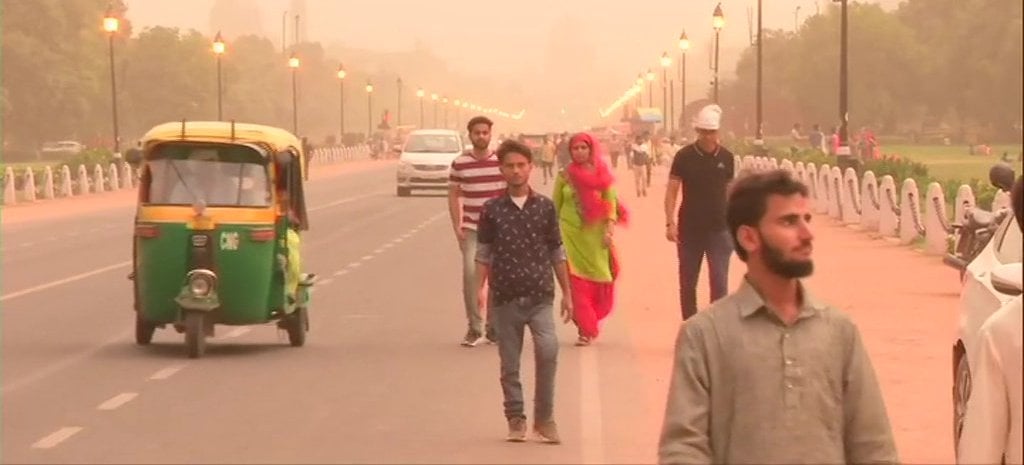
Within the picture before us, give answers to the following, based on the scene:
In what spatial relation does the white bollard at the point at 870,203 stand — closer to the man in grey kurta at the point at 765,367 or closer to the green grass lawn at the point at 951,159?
the green grass lawn at the point at 951,159

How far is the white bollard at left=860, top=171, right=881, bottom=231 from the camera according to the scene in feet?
126

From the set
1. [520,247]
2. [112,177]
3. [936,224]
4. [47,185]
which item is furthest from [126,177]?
[520,247]

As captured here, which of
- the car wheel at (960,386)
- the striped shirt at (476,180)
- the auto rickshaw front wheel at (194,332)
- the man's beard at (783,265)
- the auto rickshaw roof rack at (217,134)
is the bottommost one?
the auto rickshaw front wheel at (194,332)

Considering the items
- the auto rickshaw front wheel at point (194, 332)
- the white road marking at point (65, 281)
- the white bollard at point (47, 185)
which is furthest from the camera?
the white bollard at point (47, 185)

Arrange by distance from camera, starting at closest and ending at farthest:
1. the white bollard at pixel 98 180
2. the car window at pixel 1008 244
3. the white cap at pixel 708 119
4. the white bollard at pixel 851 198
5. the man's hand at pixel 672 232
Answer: the car window at pixel 1008 244 → the white cap at pixel 708 119 → the man's hand at pixel 672 232 → the white bollard at pixel 851 198 → the white bollard at pixel 98 180

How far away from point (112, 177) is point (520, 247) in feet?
191

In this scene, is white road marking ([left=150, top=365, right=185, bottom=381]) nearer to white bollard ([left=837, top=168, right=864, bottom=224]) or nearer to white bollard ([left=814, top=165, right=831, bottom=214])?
white bollard ([left=837, top=168, right=864, bottom=224])

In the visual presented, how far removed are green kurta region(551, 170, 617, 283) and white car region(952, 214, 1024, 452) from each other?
6173 millimetres

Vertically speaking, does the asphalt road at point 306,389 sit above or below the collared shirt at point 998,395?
below

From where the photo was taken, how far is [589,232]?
1833 centimetres

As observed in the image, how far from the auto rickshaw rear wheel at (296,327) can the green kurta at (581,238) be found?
2.08 metres

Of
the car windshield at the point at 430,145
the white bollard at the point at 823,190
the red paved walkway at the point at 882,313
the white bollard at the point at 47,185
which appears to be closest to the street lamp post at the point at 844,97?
the white bollard at the point at 823,190

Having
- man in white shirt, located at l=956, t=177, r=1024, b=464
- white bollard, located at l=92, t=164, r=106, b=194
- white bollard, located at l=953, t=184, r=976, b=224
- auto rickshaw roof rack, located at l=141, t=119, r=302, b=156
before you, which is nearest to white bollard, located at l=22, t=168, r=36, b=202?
white bollard, located at l=92, t=164, r=106, b=194

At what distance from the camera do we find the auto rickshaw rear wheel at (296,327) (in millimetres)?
18406
